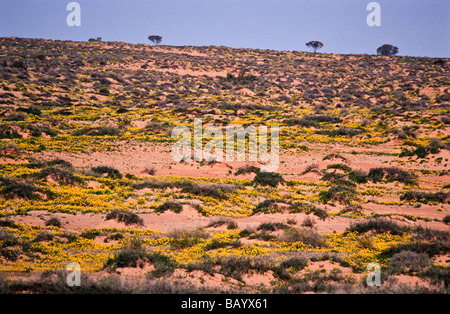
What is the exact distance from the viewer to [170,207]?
14711 millimetres

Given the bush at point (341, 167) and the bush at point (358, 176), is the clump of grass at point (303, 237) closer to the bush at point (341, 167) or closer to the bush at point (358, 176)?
the bush at point (358, 176)

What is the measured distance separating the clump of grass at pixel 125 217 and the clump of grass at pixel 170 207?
5.39ft

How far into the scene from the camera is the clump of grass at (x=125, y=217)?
41.5ft

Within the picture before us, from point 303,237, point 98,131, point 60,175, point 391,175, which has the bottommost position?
point 303,237

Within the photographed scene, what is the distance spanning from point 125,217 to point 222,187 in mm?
6232

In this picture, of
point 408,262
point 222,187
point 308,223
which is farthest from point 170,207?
point 408,262

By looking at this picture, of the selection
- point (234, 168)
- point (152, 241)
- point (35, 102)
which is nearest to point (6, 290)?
point (152, 241)

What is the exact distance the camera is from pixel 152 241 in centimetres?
1083

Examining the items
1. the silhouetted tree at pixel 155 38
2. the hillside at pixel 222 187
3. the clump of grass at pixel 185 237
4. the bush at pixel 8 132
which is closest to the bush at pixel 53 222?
the hillside at pixel 222 187

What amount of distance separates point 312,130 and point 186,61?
1936 inches

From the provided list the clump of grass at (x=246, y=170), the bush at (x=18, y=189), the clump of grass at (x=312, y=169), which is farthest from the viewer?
the clump of grass at (x=312, y=169)

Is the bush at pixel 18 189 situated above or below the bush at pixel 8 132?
below

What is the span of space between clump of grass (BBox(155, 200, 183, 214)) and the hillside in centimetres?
8

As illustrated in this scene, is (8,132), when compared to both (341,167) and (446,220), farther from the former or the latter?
(446,220)
